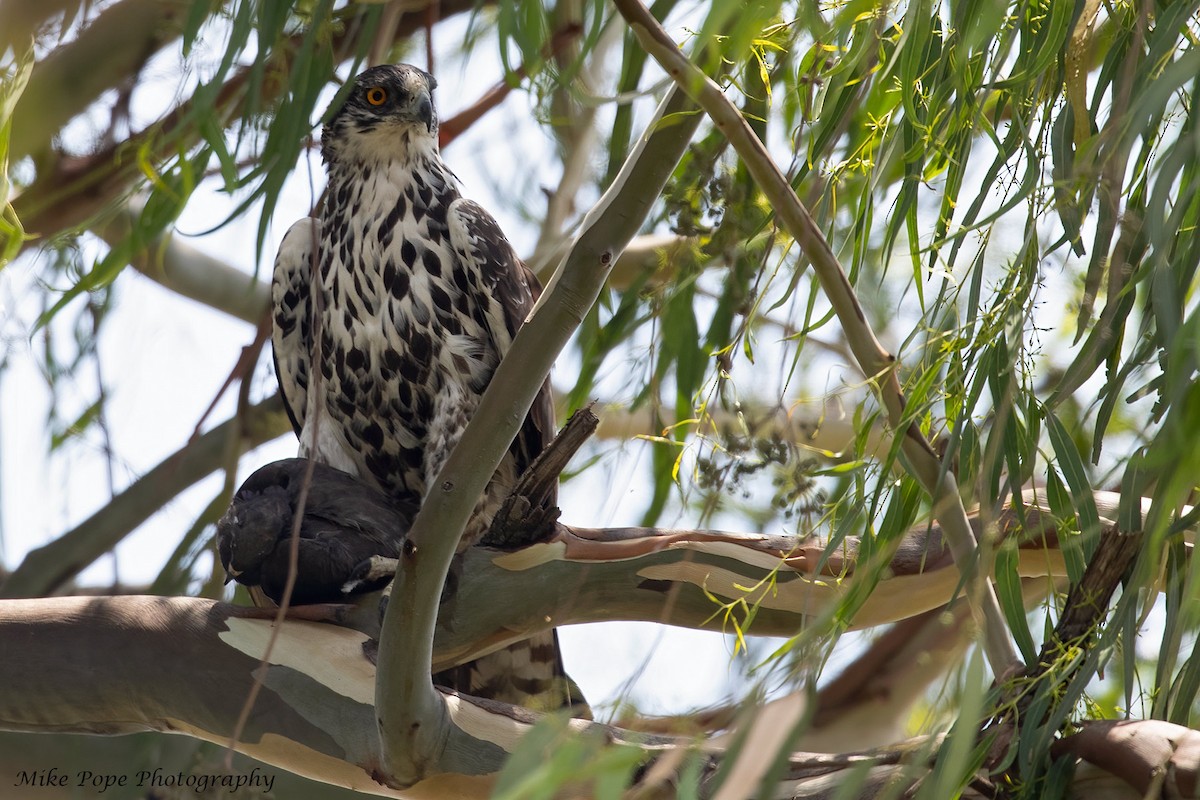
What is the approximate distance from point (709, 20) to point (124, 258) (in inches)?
54.1

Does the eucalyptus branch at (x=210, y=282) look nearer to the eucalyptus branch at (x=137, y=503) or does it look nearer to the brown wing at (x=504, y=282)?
the eucalyptus branch at (x=137, y=503)

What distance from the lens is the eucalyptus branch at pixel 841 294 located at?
1246 millimetres

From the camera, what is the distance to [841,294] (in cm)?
143

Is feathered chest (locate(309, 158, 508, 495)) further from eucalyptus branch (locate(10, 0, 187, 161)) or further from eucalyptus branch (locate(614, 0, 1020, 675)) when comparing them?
eucalyptus branch (locate(614, 0, 1020, 675))

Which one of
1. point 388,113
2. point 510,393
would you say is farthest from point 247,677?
point 388,113

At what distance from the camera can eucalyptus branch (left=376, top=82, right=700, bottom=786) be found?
1359 mm

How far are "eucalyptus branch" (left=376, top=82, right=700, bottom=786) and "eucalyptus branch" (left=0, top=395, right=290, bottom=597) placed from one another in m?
1.69

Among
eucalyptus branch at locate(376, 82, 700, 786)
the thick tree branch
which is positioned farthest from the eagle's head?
eucalyptus branch at locate(376, 82, 700, 786)

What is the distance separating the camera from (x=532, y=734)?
1155 mm

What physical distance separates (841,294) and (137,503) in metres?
2.31

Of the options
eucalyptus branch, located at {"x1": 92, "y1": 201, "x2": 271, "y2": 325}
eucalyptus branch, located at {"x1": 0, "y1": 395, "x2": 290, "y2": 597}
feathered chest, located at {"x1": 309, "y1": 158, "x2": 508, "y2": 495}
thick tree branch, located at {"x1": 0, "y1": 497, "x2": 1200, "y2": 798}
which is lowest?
thick tree branch, located at {"x1": 0, "y1": 497, "x2": 1200, "y2": 798}

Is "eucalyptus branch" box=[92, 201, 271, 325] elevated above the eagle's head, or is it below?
below

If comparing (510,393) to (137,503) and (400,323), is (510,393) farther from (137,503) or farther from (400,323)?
(137,503)

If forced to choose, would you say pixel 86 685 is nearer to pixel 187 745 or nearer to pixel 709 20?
pixel 187 745
